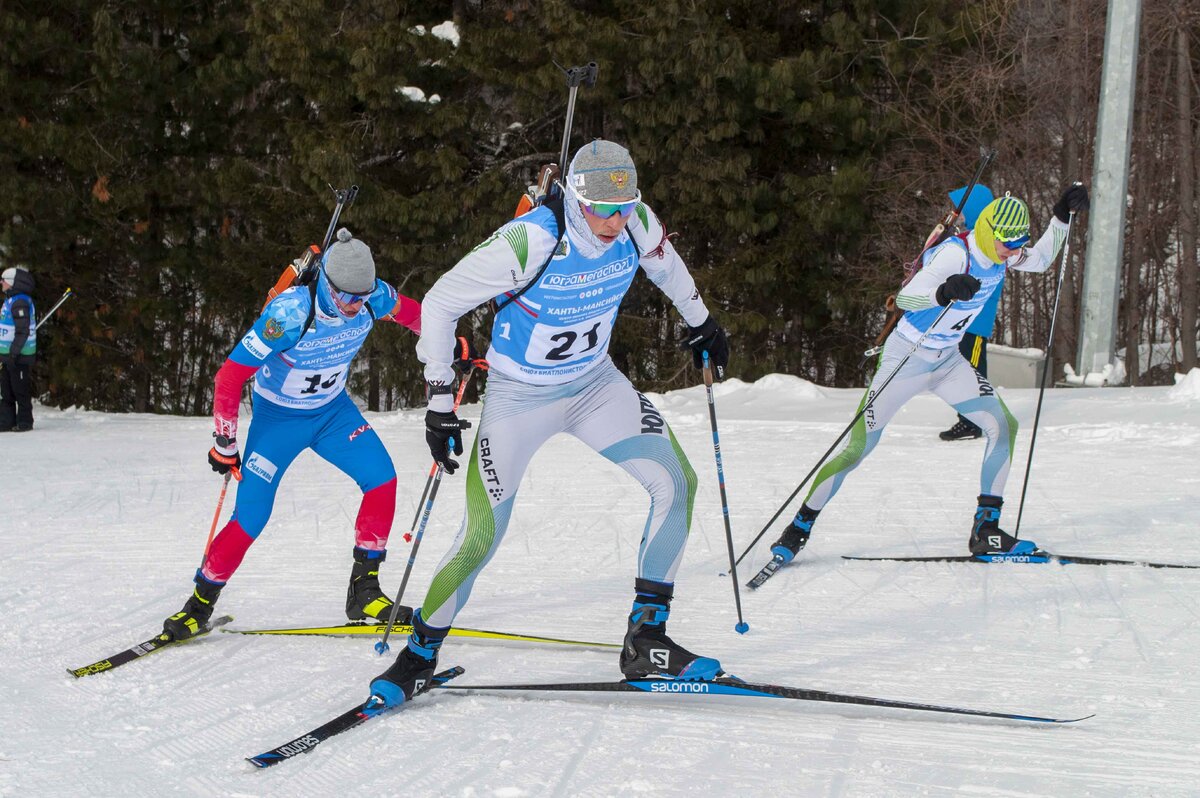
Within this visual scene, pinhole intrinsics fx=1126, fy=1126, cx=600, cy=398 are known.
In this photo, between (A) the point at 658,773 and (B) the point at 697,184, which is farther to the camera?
(B) the point at 697,184

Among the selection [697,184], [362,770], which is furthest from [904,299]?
[697,184]

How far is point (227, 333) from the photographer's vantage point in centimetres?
1986

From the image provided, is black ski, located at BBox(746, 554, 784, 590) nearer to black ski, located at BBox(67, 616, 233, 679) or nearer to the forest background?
black ski, located at BBox(67, 616, 233, 679)

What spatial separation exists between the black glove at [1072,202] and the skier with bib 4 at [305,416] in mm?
3449

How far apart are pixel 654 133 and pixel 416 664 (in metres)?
11.8

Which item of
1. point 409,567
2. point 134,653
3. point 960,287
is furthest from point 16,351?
point 960,287

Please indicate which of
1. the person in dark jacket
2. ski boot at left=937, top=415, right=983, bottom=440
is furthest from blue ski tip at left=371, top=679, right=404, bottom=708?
the person in dark jacket

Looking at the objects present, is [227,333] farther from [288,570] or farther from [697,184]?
[288,570]

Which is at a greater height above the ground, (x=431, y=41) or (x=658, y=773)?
(x=431, y=41)

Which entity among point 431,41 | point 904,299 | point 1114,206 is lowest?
point 904,299

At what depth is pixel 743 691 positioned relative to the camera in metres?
3.62

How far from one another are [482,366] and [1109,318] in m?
8.26

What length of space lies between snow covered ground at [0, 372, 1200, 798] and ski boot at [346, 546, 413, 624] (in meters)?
0.24

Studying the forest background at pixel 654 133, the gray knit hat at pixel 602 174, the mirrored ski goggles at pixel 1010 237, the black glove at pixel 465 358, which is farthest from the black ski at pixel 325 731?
the forest background at pixel 654 133
